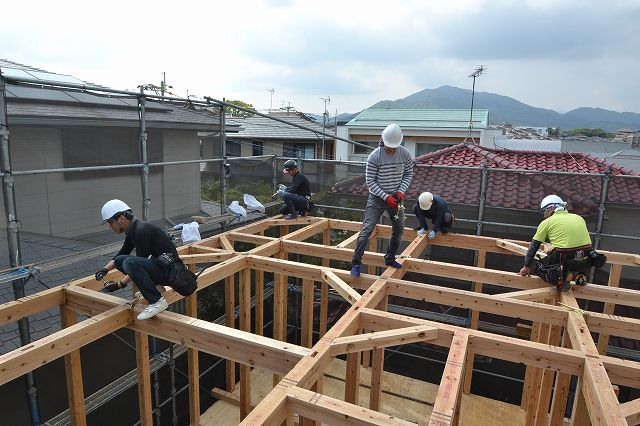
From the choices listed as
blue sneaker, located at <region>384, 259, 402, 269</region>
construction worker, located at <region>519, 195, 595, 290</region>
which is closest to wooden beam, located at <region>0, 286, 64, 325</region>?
blue sneaker, located at <region>384, 259, 402, 269</region>

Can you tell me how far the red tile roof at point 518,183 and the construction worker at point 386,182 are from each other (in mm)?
3488

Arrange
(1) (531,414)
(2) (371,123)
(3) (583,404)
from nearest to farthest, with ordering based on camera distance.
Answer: (3) (583,404), (1) (531,414), (2) (371,123)

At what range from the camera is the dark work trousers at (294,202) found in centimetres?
773

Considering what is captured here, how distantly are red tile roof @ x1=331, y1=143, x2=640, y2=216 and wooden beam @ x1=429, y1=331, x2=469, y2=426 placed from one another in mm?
5127

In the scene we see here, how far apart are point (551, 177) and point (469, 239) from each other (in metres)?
A: 3.72

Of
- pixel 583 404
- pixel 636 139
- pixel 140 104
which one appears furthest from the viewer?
pixel 636 139

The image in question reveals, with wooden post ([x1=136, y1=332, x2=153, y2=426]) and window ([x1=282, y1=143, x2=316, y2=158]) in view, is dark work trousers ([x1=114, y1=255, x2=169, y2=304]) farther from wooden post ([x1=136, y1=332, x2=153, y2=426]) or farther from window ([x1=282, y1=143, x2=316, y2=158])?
window ([x1=282, y1=143, x2=316, y2=158])

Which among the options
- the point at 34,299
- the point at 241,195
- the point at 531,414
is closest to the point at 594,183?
the point at 531,414

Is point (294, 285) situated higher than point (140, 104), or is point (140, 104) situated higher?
point (140, 104)

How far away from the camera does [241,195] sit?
30.6ft

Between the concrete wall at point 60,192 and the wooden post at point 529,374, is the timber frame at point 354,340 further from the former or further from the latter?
the concrete wall at point 60,192

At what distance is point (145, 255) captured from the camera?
3750mm

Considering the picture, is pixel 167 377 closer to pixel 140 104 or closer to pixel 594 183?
pixel 140 104

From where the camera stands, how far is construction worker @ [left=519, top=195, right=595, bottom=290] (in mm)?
4578
